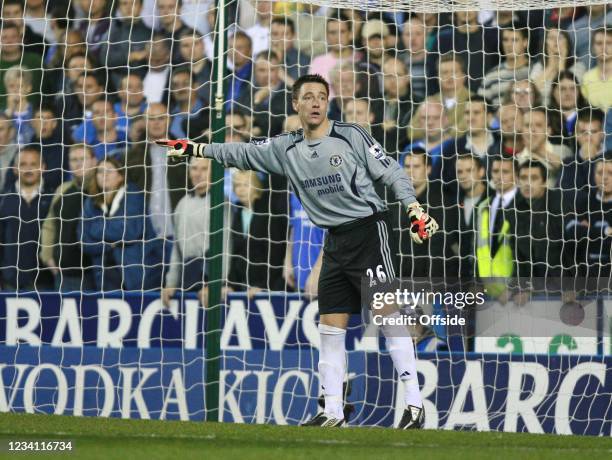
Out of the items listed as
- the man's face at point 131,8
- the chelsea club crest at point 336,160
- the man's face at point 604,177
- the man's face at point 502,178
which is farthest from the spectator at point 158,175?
the man's face at point 604,177

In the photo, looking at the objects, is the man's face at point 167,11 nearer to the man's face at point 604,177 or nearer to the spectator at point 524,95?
the spectator at point 524,95

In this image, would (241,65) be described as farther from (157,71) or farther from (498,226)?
(498,226)

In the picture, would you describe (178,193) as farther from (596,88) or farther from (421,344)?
(596,88)

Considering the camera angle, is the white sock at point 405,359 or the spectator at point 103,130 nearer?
the white sock at point 405,359

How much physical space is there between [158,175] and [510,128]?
2.74 meters

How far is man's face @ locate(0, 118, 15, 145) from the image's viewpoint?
945 centimetres

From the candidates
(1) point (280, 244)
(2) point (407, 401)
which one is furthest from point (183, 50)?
(2) point (407, 401)

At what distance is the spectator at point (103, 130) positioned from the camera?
9398 millimetres

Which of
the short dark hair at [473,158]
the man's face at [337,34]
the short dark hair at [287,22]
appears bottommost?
the short dark hair at [473,158]

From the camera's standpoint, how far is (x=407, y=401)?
662cm

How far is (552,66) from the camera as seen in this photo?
9305mm

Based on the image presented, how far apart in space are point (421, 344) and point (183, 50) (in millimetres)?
3191

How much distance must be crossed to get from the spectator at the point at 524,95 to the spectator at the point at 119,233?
2930 millimetres

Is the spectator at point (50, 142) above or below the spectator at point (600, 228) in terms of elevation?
above
